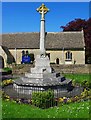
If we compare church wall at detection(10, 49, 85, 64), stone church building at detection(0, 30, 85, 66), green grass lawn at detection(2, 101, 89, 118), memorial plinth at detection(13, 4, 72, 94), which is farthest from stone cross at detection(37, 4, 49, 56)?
church wall at detection(10, 49, 85, 64)

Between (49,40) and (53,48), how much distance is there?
203 centimetres

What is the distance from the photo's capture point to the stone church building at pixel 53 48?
50.1m

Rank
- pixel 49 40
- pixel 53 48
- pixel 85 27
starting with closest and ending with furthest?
pixel 53 48
pixel 49 40
pixel 85 27

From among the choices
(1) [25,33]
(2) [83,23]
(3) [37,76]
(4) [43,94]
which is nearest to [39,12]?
(3) [37,76]

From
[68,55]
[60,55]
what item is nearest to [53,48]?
[60,55]

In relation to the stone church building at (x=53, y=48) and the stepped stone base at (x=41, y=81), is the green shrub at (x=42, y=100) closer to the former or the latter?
the stepped stone base at (x=41, y=81)

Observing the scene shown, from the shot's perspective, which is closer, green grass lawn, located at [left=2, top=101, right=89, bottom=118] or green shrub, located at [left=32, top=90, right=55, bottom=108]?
green grass lawn, located at [left=2, top=101, right=89, bottom=118]

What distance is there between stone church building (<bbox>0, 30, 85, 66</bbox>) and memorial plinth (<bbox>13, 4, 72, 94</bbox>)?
1107 inches

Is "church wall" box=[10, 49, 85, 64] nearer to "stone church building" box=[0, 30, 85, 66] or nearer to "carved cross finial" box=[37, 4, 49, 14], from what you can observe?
"stone church building" box=[0, 30, 85, 66]

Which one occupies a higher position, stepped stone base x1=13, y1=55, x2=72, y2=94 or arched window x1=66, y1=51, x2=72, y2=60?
arched window x1=66, y1=51, x2=72, y2=60

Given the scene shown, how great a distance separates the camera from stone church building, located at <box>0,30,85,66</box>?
50125mm

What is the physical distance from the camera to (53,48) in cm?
5028

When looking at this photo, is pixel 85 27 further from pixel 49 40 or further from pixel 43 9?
pixel 43 9

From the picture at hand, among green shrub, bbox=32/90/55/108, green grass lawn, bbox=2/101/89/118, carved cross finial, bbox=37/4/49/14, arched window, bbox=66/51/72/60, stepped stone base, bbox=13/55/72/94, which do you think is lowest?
green grass lawn, bbox=2/101/89/118
